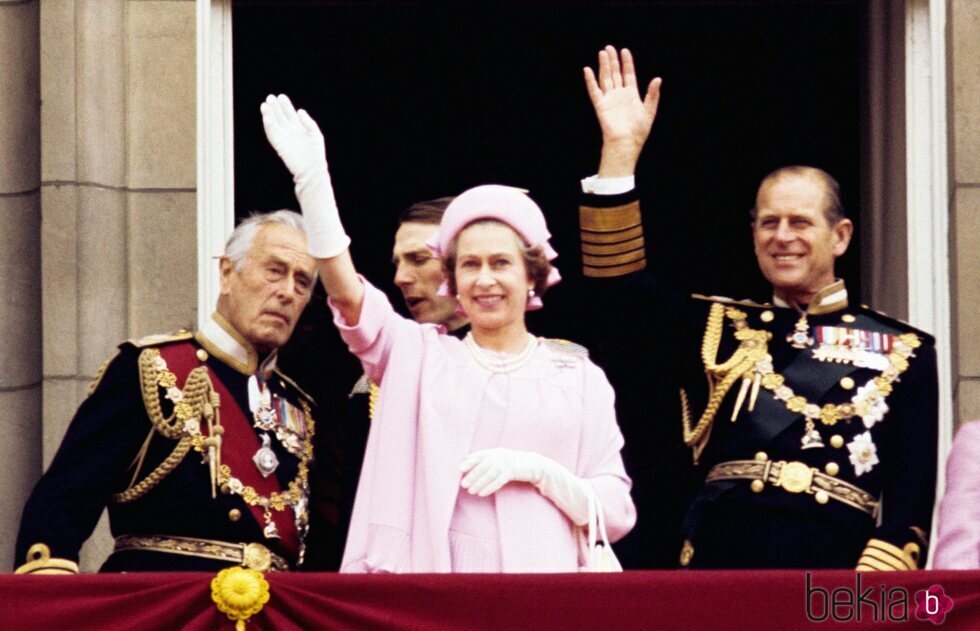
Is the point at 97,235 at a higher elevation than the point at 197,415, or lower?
higher

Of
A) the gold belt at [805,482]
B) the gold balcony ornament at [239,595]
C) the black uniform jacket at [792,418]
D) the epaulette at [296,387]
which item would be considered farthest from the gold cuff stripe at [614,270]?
the gold balcony ornament at [239,595]

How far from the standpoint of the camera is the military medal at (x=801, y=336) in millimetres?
6934

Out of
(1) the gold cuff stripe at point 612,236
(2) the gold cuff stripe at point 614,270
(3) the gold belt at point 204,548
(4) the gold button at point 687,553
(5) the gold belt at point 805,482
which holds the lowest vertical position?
(4) the gold button at point 687,553

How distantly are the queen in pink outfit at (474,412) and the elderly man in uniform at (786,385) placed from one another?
0.49 metres

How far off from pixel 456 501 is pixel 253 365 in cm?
107

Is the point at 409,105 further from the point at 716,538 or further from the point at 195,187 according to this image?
the point at 716,538

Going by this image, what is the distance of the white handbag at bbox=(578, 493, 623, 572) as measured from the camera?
6172mm

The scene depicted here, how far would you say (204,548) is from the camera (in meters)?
6.67

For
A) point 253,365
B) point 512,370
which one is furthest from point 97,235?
point 512,370

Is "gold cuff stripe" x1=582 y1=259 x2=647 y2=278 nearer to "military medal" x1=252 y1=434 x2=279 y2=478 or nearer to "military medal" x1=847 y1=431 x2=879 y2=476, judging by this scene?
"military medal" x1=847 y1=431 x2=879 y2=476

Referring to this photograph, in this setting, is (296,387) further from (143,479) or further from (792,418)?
(792,418)

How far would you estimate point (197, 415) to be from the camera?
680 centimetres

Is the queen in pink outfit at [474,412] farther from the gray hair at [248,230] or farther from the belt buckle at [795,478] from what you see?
the gray hair at [248,230]

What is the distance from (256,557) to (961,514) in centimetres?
186
